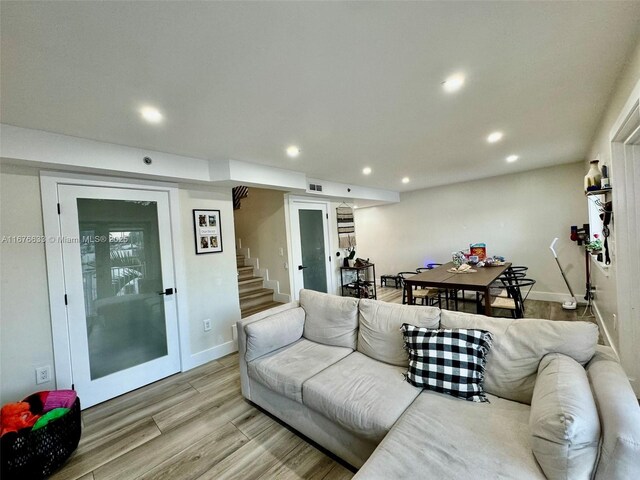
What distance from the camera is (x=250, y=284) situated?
506 cm

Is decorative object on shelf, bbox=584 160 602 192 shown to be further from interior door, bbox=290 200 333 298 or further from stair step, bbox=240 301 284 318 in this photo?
stair step, bbox=240 301 284 318

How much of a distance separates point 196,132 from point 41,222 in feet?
5.09

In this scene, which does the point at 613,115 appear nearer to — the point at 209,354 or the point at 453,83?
the point at 453,83

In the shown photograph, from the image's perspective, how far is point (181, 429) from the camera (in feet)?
7.02

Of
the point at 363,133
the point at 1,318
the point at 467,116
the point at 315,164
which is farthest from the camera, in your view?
the point at 315,164

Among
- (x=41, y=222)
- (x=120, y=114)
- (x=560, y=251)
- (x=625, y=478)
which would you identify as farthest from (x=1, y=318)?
(x=560, y=251)

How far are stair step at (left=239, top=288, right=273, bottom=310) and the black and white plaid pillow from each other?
342 centimetres

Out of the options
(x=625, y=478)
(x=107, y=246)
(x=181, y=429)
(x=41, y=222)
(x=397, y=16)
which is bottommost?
(x=181, y=429)

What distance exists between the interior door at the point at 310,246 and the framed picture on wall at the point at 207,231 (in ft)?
4.24

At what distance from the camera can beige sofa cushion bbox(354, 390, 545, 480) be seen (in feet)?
3.58

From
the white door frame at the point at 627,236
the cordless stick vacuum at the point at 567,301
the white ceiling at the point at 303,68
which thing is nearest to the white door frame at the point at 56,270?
the white ceiling at the point at 303,68

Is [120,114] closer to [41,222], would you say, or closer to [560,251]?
[41,222]

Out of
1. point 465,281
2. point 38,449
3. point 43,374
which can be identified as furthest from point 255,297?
point 465,281

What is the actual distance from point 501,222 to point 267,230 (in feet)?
15.0
